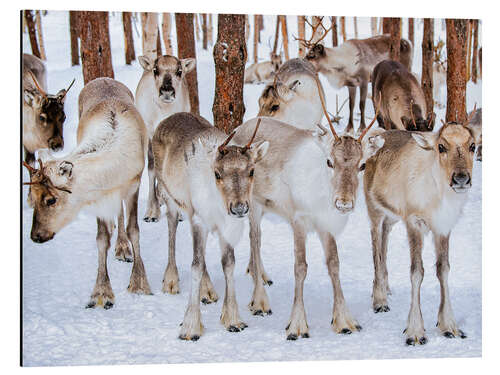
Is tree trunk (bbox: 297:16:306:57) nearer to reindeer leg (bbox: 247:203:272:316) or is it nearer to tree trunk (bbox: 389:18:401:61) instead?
tree trunk (bbox: 389:18:401:61)

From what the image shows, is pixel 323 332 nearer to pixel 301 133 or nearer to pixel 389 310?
pixel 389 310

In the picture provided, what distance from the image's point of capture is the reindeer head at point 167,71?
3.90 metres

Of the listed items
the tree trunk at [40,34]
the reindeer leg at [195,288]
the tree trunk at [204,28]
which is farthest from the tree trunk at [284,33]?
the tree trunk at [40,34]

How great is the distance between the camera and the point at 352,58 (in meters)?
4.26

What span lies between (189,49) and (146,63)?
24 centimetres

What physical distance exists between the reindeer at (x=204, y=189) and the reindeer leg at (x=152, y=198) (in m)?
0.07

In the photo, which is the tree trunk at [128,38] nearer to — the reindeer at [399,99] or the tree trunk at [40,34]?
the tree trunk at [40,34]

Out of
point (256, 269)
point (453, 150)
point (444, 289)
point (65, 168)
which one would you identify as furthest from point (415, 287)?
point (65, 168)

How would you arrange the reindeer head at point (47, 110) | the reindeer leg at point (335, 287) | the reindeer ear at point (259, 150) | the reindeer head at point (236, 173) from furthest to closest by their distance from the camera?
the reindeer head at point (47, 110)
the reindeer leg at point (335, 287)
the reindeer ear at point (259, 150)
the reindeer head at point (236, 173)

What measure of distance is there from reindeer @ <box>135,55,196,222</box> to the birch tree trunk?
133 cm

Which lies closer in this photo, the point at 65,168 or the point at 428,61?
the point at 65,168

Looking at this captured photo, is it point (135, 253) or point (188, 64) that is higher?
point (188, 64)

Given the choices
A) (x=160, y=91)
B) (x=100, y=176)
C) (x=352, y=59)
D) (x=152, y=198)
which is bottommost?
(x=152, y=198)

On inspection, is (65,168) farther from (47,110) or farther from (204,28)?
(204,28)
